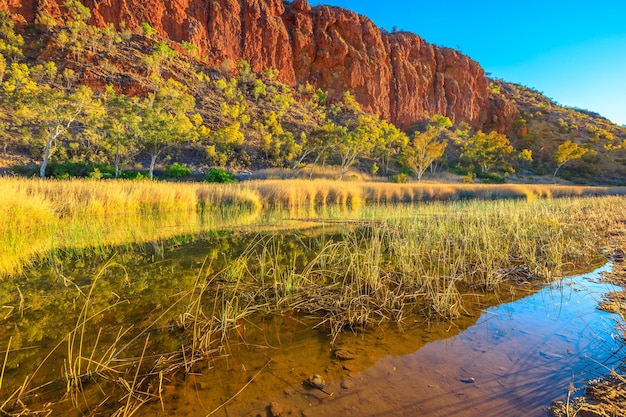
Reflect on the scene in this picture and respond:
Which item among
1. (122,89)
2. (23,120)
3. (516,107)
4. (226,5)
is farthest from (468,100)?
(23,120)

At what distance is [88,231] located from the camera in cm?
715

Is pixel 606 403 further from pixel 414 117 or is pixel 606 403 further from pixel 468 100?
pixel 468 100

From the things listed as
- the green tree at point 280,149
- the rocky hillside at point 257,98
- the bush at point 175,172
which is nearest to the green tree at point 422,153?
the rocky hillside at point 257,98

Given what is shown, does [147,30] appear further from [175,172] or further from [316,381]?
[316,381]

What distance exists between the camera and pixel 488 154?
4425cm

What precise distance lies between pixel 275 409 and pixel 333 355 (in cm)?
72

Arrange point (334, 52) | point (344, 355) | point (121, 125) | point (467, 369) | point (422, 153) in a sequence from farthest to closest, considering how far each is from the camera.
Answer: point (334, 52), point (422, 153), point (121, 125), point (344, 355), point (467, 369)

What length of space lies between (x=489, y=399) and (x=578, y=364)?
0.88 metres

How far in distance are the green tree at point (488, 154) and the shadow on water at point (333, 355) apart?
46.3 meters

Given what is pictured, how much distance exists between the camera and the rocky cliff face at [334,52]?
2080 inches

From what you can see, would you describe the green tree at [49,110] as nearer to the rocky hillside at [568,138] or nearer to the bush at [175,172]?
the bush at [175,172]

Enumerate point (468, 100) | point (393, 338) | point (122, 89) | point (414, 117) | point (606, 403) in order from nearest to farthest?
point (606, 403) < point (393, 338) < point (122, 89) < point (414, 117) < point (468, 100)

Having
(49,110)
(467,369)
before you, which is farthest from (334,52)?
(467,369)

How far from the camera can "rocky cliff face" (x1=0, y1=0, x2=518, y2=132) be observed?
52844 millimetres
